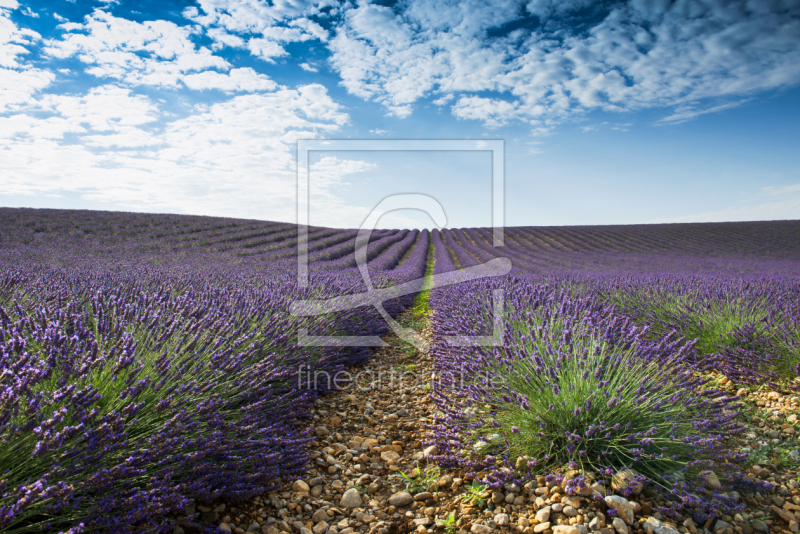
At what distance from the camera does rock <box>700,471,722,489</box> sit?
1.70 metres

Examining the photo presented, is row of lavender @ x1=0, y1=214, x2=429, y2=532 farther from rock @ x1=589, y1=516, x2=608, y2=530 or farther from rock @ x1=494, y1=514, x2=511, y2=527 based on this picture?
rock @ x1=589, y1=516, x2=608, y2=530

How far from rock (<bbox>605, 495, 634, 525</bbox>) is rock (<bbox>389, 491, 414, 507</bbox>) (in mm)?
931

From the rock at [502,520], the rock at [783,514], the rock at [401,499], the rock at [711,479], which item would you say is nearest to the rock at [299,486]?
the rock at [401,499]

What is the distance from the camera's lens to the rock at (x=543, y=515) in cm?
159

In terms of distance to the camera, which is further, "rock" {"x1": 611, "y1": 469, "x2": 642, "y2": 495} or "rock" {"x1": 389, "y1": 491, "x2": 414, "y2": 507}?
"rock" {"x1": 389, "y1": 491, "x2": 414, "y2": 507}

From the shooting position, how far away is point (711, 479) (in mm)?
1691

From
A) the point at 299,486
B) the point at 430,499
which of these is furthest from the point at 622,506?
the point at 299,486

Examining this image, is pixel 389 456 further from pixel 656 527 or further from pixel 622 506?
pixel 656 527

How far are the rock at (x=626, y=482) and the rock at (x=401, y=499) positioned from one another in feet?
3.16

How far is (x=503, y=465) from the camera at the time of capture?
196cm

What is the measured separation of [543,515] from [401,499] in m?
0.71

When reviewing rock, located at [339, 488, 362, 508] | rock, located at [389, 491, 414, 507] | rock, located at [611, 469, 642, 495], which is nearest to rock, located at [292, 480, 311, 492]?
rock, located at [339, 488, 362, 508]

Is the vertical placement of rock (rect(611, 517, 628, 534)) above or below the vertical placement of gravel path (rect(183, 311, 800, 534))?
above

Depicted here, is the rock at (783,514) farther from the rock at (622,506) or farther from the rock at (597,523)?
the rock at (597,523)
